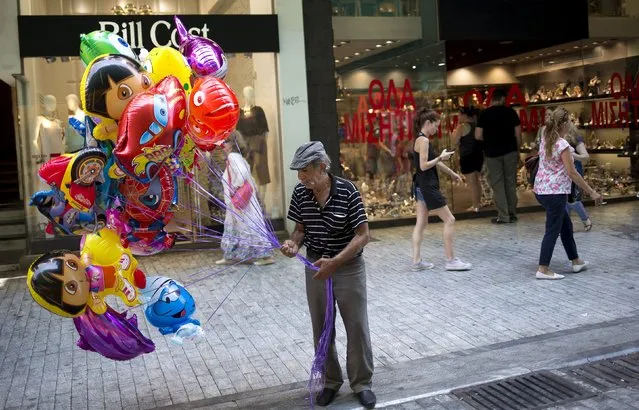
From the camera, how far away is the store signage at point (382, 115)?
1280cm

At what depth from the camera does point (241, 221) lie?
609 cm

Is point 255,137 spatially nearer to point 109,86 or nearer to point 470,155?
point 470,155

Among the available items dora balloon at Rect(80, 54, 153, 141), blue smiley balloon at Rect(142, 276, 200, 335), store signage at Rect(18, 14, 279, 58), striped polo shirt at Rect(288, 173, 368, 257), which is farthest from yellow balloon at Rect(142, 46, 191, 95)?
store signage at Rect(18, 14, 279, 58)

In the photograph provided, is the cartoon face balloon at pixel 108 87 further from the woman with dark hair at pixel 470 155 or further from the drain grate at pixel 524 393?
the woman with dark hair at pixel 470 155

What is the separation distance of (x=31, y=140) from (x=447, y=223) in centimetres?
590

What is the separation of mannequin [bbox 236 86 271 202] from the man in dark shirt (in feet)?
12.6

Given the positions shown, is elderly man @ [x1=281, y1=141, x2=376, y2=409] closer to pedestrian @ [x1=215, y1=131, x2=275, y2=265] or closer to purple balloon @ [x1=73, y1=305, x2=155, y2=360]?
pedestrian @ [x1=215, y1=131, x2=275, y2=265]

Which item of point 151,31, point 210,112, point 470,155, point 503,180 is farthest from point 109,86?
point 470,155

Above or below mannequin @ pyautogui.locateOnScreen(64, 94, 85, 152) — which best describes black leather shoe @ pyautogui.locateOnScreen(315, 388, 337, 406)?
below

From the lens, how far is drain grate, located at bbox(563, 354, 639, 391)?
5.31 m

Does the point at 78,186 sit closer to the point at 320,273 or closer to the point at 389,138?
the point at 320,273

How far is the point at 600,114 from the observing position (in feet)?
50.1

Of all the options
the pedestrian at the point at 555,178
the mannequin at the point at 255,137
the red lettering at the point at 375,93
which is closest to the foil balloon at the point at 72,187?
the pedestrian at the point at 555,178

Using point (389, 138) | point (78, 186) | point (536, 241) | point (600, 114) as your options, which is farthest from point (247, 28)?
point (600, 114)
